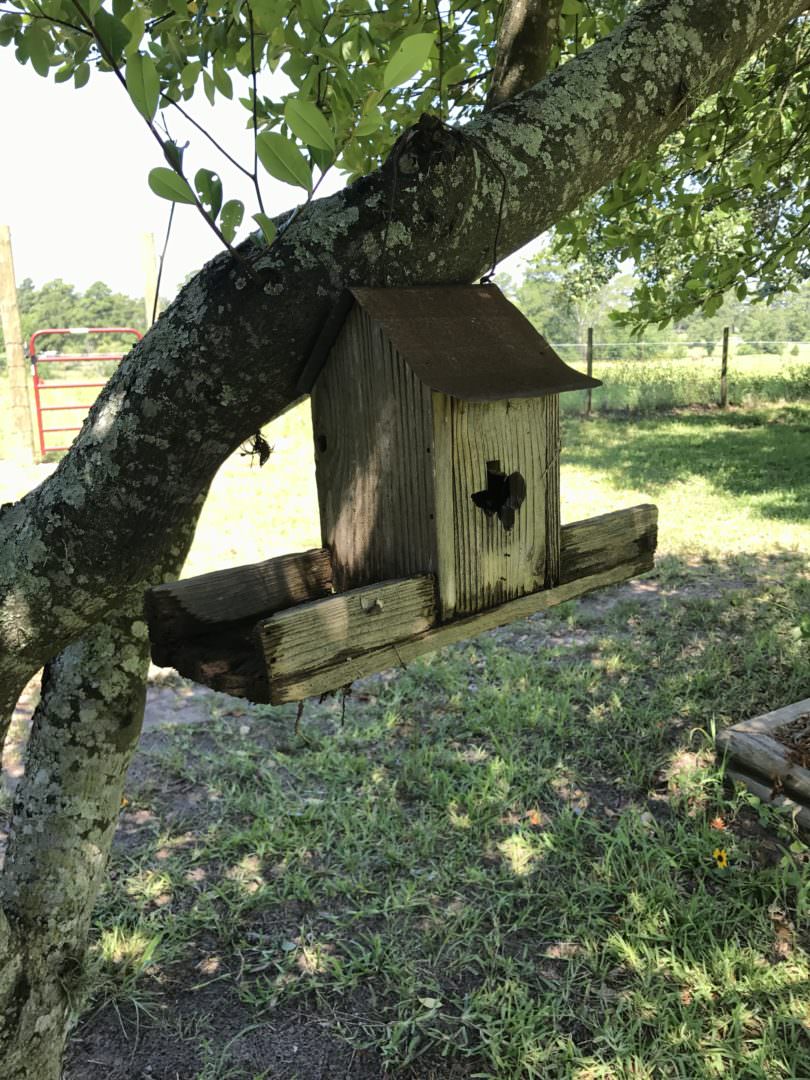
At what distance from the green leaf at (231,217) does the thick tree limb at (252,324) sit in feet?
0.47

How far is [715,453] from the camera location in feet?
36.9

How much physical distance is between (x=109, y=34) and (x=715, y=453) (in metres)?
11.2

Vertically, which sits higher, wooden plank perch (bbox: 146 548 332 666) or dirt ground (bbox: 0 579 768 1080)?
wooden plank perch (bbox: 146 548 332 666)

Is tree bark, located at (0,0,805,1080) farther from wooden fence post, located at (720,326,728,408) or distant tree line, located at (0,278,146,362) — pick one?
distant tree line, located at (0,278,146,362)

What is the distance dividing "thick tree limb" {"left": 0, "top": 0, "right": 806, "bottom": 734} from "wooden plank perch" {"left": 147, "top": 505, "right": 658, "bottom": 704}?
11 centimetres

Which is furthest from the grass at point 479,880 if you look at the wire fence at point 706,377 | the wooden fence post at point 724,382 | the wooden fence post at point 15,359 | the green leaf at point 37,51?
the wire fence at point 706,377

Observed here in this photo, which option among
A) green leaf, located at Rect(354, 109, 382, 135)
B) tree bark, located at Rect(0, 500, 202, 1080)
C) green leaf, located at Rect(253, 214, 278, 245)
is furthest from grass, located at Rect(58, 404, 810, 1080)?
green leaf, located at Rect(354, 109, 382, 135)

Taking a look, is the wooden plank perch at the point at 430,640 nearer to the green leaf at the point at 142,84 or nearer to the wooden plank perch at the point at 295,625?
the wooden plank perch at the point at 295,625

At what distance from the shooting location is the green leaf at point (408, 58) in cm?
84

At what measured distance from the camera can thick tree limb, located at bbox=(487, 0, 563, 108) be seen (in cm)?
186

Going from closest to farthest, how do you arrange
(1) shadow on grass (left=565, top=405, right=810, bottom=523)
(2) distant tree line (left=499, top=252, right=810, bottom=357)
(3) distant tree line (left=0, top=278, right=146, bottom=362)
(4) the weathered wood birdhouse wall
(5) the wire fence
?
(4) the weathered wood birdhouse wall
(1) shadow on grass (left=565, top=405, right=810, bottom=523)
(5) the wire fence
(2) distant tree line (left=499, top=252, right=810, bottom=357)
(3) distant tree line (left=0, top=278, right=146, bottom=362)

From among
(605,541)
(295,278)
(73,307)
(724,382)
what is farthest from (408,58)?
(73,307)

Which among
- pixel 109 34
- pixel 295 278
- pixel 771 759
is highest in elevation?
pixel 109 34

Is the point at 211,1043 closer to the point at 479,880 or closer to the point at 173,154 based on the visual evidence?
the point at 479,880
